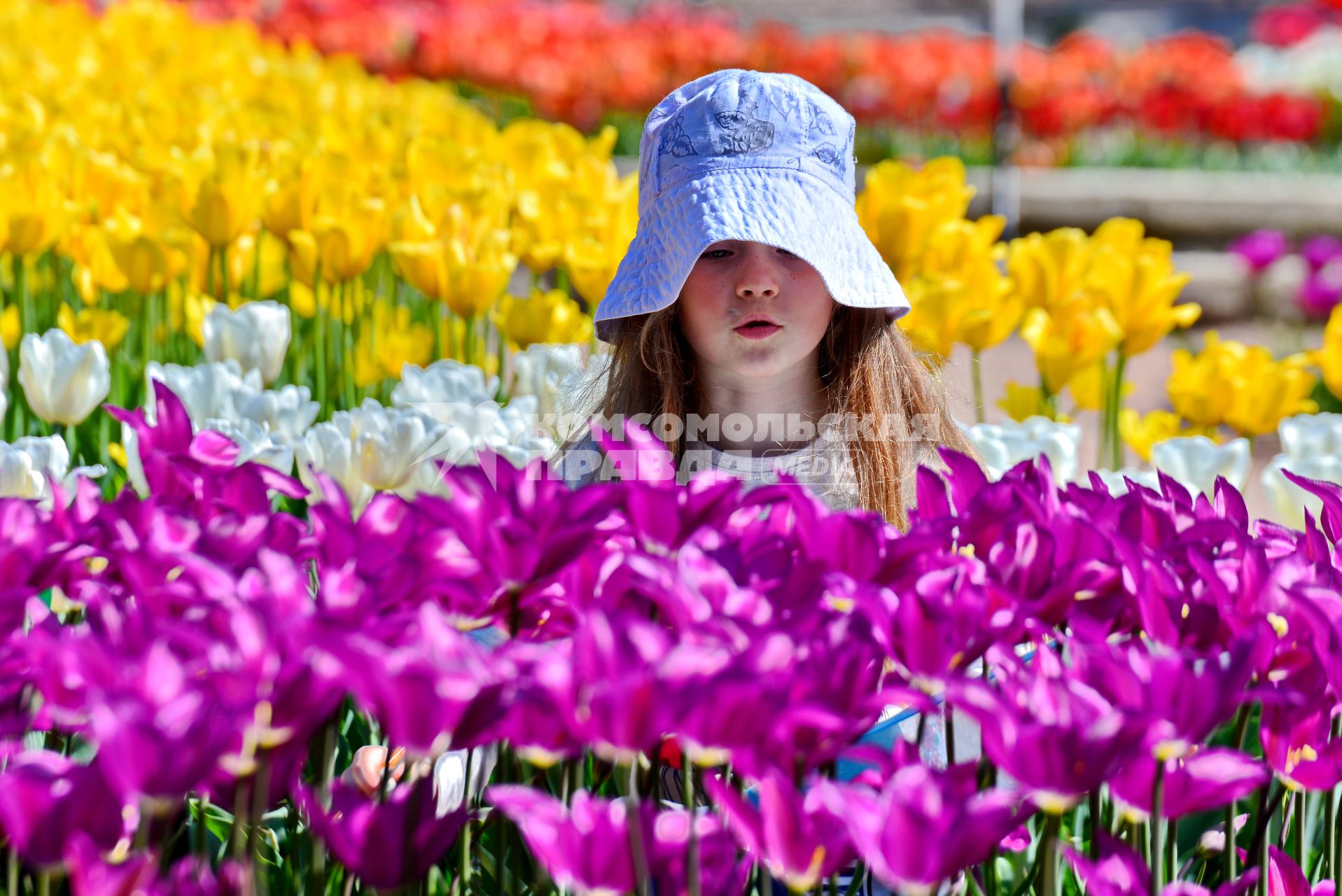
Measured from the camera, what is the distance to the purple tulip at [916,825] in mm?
747

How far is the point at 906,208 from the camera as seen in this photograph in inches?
94.7

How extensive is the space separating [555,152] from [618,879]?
8.30ft

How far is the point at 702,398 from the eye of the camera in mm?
1896

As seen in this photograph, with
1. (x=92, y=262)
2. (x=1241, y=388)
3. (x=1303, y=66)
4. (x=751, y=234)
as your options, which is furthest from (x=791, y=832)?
(x=1303, y=66)

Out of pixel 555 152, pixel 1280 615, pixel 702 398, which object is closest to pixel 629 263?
pixel 702 398

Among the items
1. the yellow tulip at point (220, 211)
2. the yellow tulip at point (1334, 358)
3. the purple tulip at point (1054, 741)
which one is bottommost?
the purple tulip at point (1054, 741)

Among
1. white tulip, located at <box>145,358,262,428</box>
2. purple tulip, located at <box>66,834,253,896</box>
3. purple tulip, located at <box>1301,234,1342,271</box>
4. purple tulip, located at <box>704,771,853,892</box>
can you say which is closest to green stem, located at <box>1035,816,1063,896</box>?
purple tulip, located at <box>704,771,853,892</box>

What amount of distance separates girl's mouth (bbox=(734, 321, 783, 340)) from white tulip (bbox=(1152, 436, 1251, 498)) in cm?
45

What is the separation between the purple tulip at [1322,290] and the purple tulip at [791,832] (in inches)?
155

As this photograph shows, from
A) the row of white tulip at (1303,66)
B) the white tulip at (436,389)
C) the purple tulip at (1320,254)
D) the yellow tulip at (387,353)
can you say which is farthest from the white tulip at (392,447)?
the row of white tulip at (1303,66)

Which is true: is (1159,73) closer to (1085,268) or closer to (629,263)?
(1085,268)

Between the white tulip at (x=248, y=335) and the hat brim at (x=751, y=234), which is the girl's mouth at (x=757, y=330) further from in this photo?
the white tulip at (x=248, y=335)

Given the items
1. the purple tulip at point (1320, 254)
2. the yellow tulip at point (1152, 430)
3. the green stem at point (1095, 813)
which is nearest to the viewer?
the green stem at point (1095, 813)

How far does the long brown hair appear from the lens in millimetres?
1799
